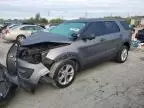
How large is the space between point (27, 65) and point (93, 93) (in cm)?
168

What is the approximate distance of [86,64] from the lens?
5.73 meters

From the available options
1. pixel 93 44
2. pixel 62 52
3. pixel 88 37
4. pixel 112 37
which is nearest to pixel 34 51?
pixel 62 52

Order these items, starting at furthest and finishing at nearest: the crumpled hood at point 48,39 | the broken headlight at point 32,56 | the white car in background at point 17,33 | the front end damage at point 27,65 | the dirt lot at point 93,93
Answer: the white car in background at point 17,33 < the crumpled hood at point 48,39 < the broken headlight at point 32,56 < the front end damage at point 27,65 < the dirt lot at point 93,93

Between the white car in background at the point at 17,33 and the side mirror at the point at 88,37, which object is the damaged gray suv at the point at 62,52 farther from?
the white car in background at the point at 17,33

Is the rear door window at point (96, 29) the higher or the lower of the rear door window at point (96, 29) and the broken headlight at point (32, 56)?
the higher

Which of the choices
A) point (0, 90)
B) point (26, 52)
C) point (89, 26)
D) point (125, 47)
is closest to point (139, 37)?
point (125, 47)

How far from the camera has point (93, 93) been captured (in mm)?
4832

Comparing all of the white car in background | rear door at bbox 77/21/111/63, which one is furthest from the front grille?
the white car in background

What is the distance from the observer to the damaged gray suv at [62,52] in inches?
180

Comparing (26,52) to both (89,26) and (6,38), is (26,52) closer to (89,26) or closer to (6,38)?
(89,26)

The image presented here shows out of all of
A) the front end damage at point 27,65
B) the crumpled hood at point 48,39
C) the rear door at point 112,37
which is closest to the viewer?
the front end damage at point 27,65

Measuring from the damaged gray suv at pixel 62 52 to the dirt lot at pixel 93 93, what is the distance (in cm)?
36

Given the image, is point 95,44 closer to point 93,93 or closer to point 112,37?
point 112,37

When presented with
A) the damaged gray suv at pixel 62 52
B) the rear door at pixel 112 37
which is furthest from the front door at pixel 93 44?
the rear door at pixel 112 37
